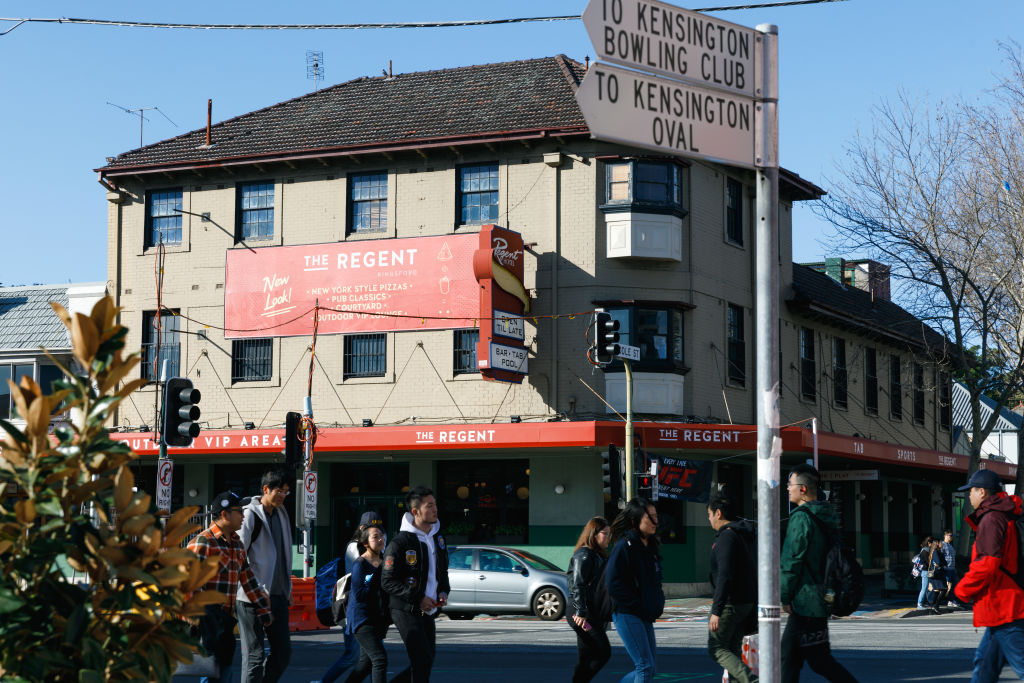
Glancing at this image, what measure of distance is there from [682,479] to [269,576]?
1966cm

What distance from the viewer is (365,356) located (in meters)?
30.8

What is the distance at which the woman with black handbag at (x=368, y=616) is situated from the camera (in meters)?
10.2

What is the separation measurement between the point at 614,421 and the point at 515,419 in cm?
222

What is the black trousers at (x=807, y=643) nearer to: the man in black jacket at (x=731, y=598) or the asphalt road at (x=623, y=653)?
the man in black jacket at (x=731, y=598)

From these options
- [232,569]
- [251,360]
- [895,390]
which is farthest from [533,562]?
[895,390]

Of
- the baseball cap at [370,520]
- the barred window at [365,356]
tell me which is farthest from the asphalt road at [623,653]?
the barred window at [365,356]

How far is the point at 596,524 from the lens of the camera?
10914 mm

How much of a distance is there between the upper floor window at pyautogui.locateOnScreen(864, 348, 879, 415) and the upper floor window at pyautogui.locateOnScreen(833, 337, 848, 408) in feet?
6.22

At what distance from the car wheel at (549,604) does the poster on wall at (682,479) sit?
4228 millimetres

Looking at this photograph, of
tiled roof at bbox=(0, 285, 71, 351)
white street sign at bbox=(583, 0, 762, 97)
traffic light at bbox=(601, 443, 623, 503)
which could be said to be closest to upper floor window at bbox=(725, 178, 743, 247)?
traffic light at bbox=(601, 443, 623, 503)

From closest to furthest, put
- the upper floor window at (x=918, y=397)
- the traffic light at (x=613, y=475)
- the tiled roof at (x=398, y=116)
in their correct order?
the traffic light at (x=613, y=475)
the tiled roof at (x=398, y=116)
the upper floor window at (x=918, y=397)

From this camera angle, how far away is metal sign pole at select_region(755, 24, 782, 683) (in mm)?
4742

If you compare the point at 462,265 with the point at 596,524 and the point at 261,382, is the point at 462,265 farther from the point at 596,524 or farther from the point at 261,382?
the point at 596,524

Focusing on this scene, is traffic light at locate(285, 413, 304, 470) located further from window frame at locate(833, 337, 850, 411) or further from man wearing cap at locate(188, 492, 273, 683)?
window frame at locate(833, 337, 850, 411)
